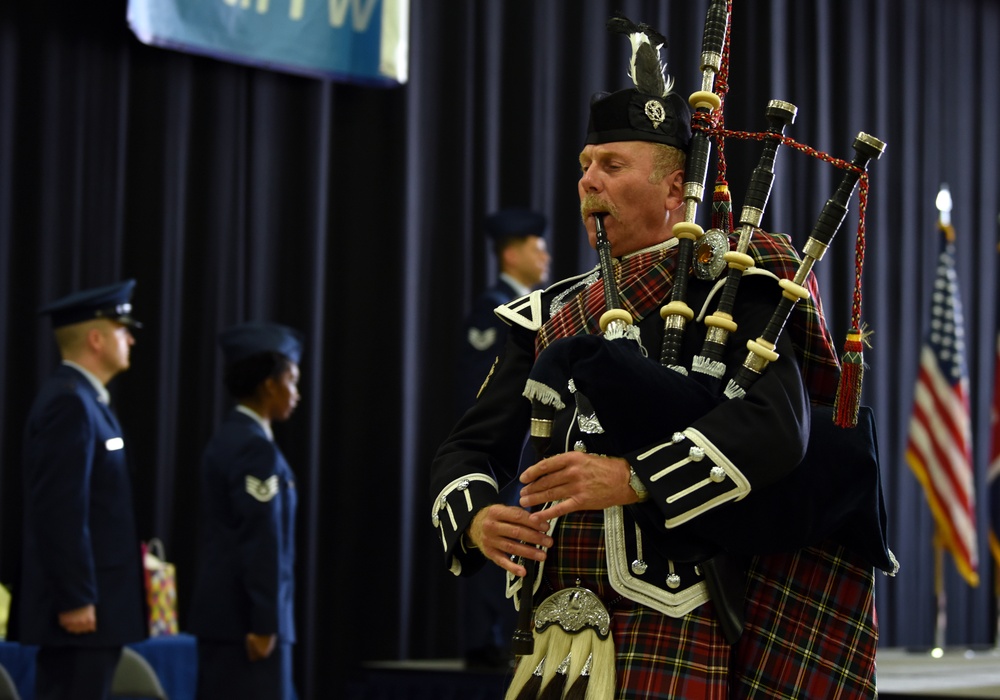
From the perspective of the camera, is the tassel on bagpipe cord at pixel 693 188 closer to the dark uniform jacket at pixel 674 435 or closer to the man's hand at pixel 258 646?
the dark uniform jacket at pixel 674 435

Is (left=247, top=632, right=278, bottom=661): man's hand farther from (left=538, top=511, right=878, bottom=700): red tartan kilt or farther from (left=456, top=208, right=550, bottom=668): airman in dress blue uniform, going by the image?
(left=538, top=511, right=878, bottom=700): red tartan kilt

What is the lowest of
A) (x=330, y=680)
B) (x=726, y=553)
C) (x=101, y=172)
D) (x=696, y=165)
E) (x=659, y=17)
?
(x=330, y=680)

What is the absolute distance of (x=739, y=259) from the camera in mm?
1886

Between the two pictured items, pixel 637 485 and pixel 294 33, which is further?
pixel 294 33

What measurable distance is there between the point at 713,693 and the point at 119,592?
2.55 m

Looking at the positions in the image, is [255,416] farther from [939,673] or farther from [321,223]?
[939,673]

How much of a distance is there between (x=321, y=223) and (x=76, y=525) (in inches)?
84.4

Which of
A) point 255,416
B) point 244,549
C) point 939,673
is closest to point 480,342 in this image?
point 255,416

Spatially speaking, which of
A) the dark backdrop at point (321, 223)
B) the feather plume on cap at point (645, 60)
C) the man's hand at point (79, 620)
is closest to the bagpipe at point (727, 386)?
the feather plume on cap at point (645, 60)

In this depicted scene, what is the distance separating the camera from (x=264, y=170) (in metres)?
5.68

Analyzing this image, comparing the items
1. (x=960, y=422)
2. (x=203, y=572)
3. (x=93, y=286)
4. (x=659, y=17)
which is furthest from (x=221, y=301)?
(x=960, y=422)

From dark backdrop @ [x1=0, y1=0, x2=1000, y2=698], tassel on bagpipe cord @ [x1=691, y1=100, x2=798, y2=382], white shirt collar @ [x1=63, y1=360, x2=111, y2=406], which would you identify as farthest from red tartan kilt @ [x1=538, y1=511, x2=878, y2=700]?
dark backdrop @ [x1=0, y1=0, x2=1000, y2=698]

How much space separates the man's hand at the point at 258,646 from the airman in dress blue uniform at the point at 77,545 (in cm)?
32

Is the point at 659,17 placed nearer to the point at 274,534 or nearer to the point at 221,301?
the point at 221,301
